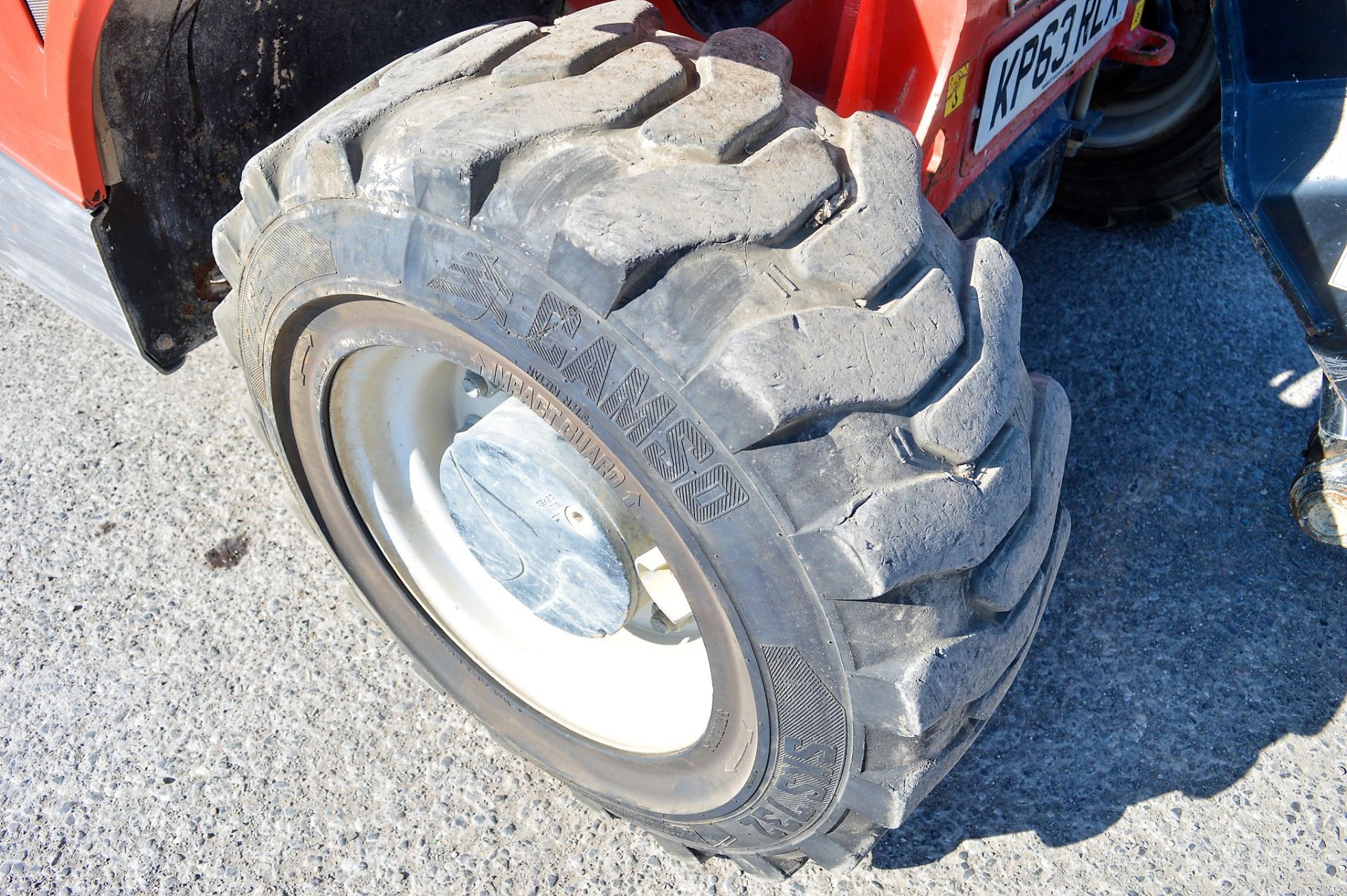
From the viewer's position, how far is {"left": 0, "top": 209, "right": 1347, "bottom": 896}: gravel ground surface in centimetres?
169

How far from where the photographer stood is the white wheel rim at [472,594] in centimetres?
153

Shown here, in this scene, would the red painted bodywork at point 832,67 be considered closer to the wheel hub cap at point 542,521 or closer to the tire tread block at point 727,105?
the tire tread block at point 727,105

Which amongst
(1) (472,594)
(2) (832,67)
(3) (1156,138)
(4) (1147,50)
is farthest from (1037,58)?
(1) (472,594)

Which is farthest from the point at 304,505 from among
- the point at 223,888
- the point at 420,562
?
the point at 223,888

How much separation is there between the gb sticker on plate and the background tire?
2.15ft

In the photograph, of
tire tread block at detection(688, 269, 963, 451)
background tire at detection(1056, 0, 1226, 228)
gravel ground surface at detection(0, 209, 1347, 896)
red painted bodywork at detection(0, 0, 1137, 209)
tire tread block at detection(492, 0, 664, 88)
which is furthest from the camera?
background tire at detection(1056, 0, 1226, 228)

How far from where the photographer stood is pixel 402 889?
1.67m

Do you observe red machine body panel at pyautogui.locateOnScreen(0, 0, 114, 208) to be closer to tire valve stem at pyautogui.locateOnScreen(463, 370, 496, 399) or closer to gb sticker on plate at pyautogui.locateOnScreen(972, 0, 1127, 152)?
tire valve stem at pyautogui.locateOnScreen(463, 370, 496, 399)

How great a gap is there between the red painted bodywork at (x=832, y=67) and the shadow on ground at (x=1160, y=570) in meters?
0.96

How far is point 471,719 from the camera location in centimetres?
189

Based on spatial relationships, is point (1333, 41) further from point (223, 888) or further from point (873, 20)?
point (223, 888)

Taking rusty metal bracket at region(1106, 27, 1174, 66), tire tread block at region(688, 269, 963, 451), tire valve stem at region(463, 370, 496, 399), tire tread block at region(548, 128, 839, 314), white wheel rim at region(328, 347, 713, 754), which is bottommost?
white wheel rim at region(328, 347, 713, 754)

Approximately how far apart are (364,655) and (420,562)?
32 cm

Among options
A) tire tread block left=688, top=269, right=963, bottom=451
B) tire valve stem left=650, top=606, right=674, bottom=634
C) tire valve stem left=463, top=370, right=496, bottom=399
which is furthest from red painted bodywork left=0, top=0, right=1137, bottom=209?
tire valve stem left=650, top=606, right=674, bottom=634
